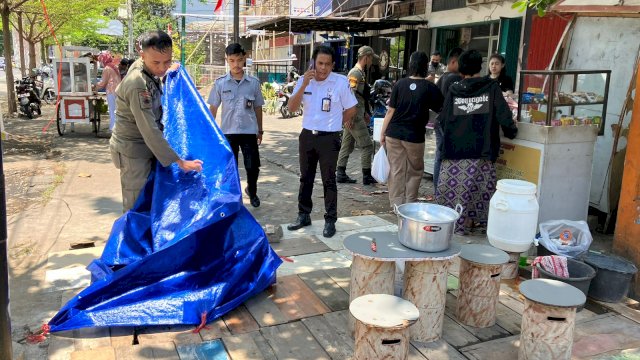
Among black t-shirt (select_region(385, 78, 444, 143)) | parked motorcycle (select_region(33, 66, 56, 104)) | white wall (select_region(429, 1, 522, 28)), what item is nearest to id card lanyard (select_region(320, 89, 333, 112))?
black t-shirt (select_region(385, 78, 444, 143))

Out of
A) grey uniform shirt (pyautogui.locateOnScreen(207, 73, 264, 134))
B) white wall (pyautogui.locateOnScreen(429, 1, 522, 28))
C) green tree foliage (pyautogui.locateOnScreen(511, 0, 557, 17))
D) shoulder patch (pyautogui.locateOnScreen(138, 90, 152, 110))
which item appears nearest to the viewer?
shoulder patch (pyautogui.locateOnScreen(138, 90, 152, 110))

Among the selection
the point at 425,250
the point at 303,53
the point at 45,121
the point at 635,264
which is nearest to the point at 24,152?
the point at 45,121

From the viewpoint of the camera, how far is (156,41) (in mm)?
3734

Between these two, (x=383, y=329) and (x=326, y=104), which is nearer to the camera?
(x=383, y=329)

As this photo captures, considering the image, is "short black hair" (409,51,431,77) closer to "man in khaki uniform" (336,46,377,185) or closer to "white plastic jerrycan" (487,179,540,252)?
"white plastic jerrycan" (487,179,540,252)

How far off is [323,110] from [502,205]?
180cm

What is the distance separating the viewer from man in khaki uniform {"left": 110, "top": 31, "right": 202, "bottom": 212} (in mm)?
3729

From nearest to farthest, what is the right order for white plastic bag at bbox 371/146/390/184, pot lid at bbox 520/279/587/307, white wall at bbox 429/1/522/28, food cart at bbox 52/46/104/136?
pot lid at bbox 520/279/587/307
white plastic bag at bbox 371/146/390/184
white wall at bbox 429/1/522/28
food cart at bbox 52/46/104/136

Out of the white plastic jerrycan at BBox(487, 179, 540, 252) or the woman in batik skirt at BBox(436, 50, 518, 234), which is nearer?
the white plastic jerrycan at BBox(487, 179, 540, 252)

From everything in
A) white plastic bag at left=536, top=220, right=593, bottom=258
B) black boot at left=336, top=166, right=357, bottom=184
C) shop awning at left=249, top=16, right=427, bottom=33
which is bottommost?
black boot at left=336, top=166, right=357, bottom=184

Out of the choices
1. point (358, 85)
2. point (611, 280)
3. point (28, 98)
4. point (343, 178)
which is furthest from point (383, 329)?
point (28, 98)

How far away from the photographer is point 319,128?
197 inches

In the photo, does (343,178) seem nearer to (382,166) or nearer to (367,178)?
(367,178)

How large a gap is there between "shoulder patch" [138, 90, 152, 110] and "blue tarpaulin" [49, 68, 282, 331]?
47 cm
